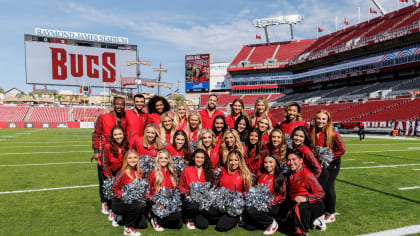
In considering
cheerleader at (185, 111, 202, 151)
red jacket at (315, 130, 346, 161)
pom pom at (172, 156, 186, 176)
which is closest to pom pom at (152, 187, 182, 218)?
pom pom at (172, 156, 186, 176)

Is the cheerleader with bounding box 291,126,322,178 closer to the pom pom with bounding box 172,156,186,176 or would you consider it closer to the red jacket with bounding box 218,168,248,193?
the red jacket with bounding box 218,168,248,193

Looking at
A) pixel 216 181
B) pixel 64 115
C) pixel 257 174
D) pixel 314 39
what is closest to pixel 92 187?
pixel 216 181

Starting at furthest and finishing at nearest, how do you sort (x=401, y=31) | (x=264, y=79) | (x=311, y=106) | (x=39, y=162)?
1. (x=264, y=79)
2. (x=311, y=106)
3. (x=401, y=31)
4. (x=39, y=162)

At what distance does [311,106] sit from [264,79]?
19316 millimetres

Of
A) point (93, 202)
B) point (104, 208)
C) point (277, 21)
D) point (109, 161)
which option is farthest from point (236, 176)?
point (277, 21)

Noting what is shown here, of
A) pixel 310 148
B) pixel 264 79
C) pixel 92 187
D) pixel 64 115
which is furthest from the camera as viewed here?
pixel 264 79

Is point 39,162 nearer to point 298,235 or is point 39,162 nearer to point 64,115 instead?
point 298,235

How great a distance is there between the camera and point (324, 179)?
3.52 m

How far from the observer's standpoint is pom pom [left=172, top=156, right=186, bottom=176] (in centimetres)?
384

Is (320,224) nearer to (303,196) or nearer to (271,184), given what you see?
(303,196)

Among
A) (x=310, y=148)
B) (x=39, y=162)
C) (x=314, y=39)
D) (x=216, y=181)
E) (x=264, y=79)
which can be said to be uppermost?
(x=314, y=39)

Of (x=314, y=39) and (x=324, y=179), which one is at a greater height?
(x=314, y=39)

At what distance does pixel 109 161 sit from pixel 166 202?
45.1 inches

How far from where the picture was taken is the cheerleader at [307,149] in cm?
342
